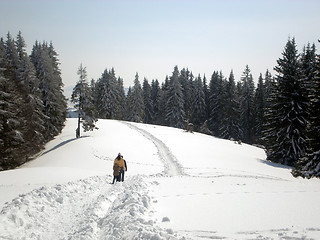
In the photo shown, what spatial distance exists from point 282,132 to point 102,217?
2330 centimetres

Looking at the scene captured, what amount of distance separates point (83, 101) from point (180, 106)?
33350 millimetres

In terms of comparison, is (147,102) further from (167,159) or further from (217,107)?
(167,159)

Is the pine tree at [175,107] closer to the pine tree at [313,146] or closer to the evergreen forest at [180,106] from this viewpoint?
the evergreen forest at [180,106]

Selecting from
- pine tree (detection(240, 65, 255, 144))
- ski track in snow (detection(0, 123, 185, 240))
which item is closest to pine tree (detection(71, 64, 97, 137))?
ski track in snow (detection(0, 123, 185, 240))

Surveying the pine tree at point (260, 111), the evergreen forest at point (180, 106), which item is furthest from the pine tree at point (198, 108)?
the pine tree at point (260, 111)

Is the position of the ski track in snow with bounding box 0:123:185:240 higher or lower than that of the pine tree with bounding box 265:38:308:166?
lower

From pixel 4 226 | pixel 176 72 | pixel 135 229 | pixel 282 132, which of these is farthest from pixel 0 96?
pixel 176 72

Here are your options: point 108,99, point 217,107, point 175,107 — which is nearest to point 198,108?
point 217,107

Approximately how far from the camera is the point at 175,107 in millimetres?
65000

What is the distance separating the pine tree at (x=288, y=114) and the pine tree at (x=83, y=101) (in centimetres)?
2628

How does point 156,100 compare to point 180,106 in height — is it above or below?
above

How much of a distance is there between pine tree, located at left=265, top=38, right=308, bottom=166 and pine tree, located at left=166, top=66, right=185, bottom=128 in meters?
38.8

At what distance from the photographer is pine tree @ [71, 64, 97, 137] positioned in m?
36.5

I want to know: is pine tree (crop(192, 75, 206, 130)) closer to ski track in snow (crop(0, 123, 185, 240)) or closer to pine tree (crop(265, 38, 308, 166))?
pine tree (crop(265, 38, 308, 166))
